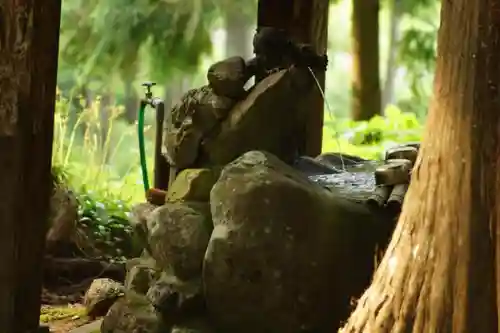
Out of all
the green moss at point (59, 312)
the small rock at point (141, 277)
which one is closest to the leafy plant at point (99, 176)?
the green moss at point (59, 312)

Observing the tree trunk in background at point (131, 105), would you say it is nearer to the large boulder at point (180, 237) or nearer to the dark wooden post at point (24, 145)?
the dark wooden post at point (24, 145)

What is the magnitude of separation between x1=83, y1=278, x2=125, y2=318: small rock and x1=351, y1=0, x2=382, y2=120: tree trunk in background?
158 inches

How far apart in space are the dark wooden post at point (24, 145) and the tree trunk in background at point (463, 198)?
5.65 feet

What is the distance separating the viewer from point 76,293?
5285 mm

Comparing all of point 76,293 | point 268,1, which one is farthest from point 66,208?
point 268,1

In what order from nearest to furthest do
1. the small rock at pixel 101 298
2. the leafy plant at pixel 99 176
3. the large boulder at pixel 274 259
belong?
the large boulder at pixel 274 259 < the small rock at pixel 101 298 < the leafy plant at pixel 99 176

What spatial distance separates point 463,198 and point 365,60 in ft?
17.6

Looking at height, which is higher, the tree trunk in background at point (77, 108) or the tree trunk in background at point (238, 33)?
the tree trunk in background at point (238, 33)

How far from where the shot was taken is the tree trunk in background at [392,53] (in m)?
8.58

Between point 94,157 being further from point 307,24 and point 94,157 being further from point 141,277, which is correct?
point 141,277

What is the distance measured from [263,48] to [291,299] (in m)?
1.34

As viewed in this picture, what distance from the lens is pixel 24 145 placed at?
3287 mm

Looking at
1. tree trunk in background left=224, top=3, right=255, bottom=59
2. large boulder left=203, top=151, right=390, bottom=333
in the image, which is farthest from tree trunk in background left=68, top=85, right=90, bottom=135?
large boulder left=203, top=151, right=390, bottom=333

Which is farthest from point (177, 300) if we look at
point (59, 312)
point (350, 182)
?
point (59, 312)
